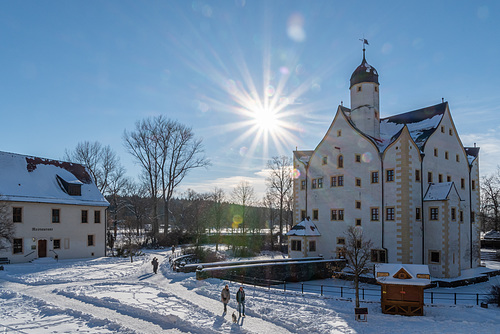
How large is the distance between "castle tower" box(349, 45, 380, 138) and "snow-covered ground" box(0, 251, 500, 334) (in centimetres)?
1807

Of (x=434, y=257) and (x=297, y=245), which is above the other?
(x=297, y=245)

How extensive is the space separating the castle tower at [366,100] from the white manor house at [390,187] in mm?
A: 93

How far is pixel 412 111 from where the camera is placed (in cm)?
3831

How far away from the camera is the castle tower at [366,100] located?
36.0 meters

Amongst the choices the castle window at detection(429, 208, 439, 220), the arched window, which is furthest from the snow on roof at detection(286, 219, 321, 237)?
the castle window at detection(429, 208, 439, 220)

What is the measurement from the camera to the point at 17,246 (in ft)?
102

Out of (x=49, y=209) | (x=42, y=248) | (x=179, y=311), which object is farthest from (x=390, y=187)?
(x=42, y=248)

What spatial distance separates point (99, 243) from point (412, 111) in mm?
33839

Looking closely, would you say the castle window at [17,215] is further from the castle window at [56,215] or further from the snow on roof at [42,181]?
the castle window at [56,215]

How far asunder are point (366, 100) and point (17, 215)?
32.6 metres

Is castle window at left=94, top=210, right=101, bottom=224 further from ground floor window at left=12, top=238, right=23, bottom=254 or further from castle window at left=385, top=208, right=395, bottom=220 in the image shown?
castle window at left=385, top=208, right=395, bottom=220

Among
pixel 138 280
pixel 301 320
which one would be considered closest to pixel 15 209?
pixel 138 280

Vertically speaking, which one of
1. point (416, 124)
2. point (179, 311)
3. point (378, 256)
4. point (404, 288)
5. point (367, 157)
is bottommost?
point (378, 256)

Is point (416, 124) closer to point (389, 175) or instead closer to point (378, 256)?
point (389, 175)
